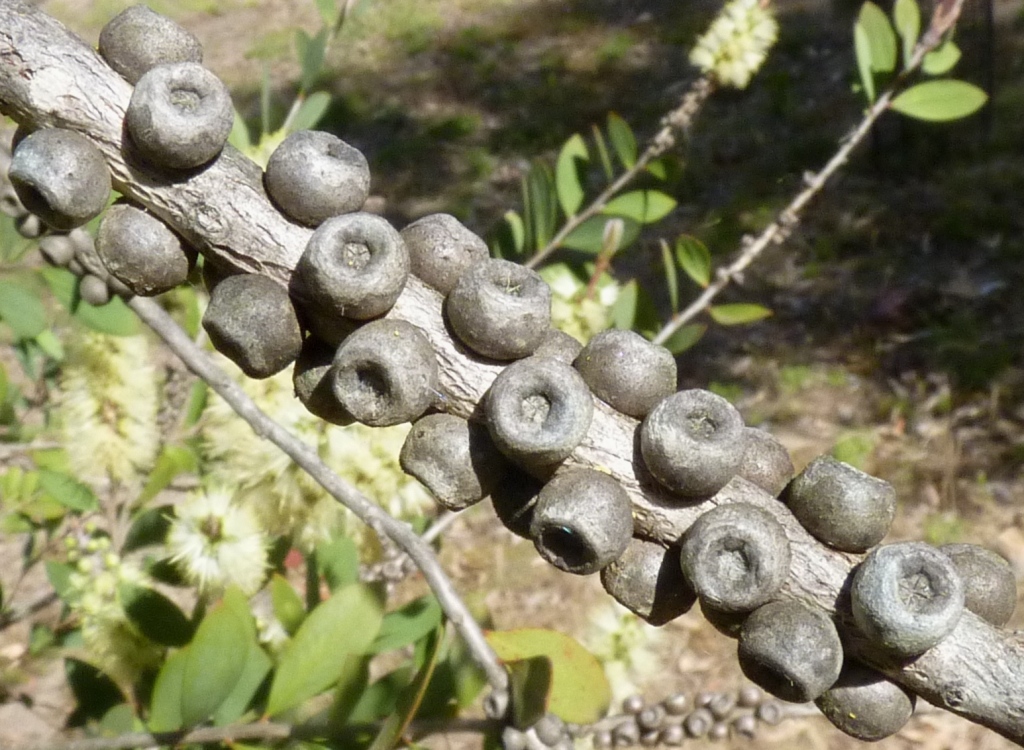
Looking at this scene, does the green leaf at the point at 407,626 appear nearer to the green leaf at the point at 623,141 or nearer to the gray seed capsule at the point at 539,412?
Answer: the gray seed capsule at the point at 539,412

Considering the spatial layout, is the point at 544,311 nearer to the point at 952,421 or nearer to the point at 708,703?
the point at 708,703

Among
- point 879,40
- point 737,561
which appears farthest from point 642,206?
point 737,561

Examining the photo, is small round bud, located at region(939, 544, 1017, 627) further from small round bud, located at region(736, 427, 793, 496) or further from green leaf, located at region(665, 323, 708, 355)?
green leaf, located at region(665, 323, 708, 355)

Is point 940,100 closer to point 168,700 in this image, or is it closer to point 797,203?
point 797,203

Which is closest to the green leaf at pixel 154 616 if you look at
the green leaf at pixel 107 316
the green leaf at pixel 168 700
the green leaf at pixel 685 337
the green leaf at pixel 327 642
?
the green leaf at pixel 168 700

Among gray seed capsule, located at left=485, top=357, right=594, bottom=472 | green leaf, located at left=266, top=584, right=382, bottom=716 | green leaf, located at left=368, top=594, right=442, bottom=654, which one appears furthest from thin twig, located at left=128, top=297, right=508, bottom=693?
green leaf, located at left=368, top=594, right=442, bottom=654
